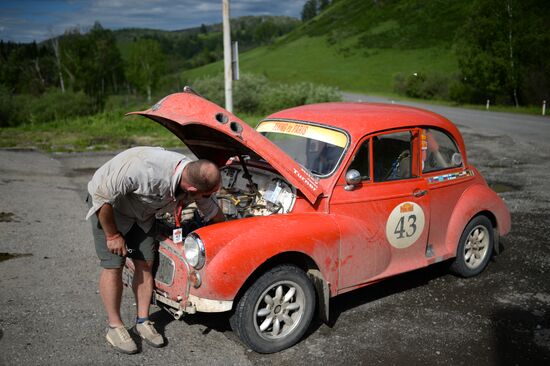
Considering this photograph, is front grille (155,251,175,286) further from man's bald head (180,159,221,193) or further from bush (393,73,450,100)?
bush (393,73,450,100)

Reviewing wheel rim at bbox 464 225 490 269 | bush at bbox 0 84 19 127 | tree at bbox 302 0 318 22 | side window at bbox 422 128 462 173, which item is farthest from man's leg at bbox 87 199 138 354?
tree at bbox 302 0 318 22

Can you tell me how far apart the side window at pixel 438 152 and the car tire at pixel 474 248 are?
766 millimetres

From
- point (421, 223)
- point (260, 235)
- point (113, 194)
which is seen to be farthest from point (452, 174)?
point (113, 194)

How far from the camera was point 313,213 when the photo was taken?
164 inches

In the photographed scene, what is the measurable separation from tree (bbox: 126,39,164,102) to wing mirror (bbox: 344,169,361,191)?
61.5m

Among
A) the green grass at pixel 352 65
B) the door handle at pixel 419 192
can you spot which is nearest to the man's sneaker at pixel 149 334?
the door handle at pixel 419 192

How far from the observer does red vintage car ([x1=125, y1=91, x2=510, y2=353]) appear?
12.1ft

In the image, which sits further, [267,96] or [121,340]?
[267,96]

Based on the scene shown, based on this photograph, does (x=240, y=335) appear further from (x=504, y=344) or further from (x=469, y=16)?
(x=469, y=16)

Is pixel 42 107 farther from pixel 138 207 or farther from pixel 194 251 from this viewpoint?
pixel 194 251

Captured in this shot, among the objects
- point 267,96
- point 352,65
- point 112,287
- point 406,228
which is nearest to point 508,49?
point 267,96

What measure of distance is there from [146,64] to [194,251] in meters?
63.8

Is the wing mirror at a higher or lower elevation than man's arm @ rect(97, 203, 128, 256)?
higher

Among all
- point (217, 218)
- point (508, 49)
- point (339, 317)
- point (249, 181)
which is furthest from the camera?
point (508, 49)
